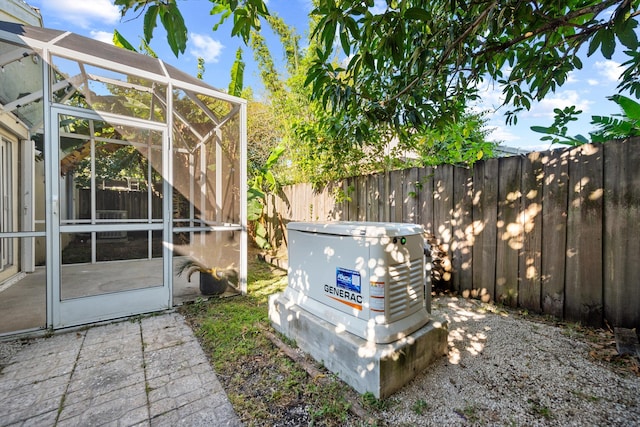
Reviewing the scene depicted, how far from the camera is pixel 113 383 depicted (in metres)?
2.07

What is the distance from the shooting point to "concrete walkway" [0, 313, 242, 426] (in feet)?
5.69

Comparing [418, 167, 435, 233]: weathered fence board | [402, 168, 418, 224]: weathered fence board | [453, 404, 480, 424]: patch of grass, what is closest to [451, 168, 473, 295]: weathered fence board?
[418, 167, 435, 233]: weathered fence board

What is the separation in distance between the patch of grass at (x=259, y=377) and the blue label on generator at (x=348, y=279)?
699 millimetres

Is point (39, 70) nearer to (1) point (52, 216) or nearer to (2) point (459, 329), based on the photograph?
(1) point (52, 216)

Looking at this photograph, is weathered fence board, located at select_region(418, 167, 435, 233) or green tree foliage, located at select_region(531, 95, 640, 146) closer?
green tree foliage, located at select_region(531, 95, 640, 146)

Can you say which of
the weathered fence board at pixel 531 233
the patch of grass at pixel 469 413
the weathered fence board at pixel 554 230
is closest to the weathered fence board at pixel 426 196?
the weathered fence board at pixel 531 233

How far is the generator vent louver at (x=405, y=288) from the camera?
74.9 inches

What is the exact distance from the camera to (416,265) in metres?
2.13

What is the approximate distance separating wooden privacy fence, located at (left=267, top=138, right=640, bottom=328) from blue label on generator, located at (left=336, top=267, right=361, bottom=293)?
2152 mm

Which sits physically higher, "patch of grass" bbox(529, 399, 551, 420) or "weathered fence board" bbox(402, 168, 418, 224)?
"weathered fence board" bbox(402, 168, 418, 224)

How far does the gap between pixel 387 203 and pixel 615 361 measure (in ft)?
9.27

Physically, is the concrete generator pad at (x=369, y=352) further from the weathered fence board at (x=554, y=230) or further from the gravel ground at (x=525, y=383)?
the weathered fence board at (x=554, y=230)

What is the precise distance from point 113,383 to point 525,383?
3095 millimetres

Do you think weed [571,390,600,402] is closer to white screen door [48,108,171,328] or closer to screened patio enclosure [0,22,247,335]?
screened patio enclosure [0,22,247,335]
